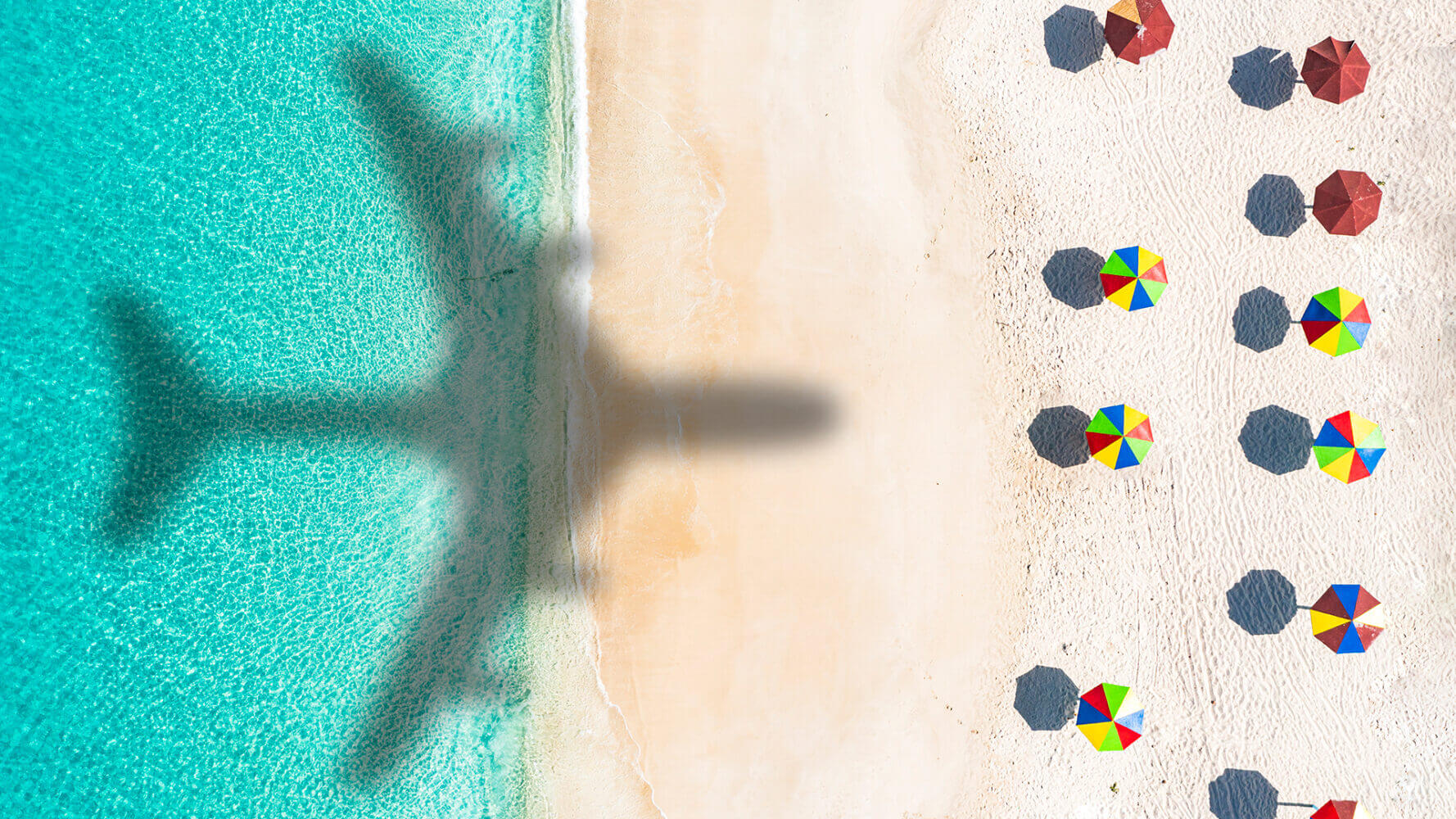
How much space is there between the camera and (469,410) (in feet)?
20.9

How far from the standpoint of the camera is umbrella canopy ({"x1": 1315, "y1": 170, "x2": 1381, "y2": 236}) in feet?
22.1

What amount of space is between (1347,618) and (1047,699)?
2790mm

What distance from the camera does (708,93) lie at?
6.68 meters

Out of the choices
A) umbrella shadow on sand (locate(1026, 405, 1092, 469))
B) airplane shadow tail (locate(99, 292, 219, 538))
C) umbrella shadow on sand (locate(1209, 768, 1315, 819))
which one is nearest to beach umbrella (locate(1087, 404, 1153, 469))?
umbrella shadow on sand (locate(1026, 405, 1092, 469))

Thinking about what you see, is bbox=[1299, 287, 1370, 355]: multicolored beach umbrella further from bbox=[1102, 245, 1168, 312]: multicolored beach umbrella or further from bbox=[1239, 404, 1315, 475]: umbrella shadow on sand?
bbox=[1102, 245, 1168, 312]: multicolored beach umbrella

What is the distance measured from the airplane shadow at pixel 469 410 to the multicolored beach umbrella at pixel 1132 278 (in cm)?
282

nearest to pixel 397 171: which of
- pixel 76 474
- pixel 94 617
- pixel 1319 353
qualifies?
pixel 76 474

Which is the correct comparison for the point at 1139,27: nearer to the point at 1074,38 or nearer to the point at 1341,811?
the point at 1074,38

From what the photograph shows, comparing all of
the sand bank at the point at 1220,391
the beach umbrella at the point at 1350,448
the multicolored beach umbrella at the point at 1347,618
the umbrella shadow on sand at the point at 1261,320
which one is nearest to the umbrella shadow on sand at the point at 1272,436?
the sand bank at the point at 1220,391

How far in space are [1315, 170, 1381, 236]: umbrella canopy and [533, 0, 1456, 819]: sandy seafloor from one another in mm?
164

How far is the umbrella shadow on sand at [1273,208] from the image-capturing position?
694cm

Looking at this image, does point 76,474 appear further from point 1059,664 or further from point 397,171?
point 1059,664

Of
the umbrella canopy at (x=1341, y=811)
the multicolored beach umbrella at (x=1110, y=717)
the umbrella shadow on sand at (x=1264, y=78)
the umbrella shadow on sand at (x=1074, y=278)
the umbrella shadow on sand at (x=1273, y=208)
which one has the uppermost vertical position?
the umbrella shadow on sand at (x=1264, y=78)

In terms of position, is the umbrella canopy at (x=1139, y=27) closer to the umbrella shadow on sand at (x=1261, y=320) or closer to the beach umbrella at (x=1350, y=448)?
the umbrella shadow on sand at (x=1261, y=320)
